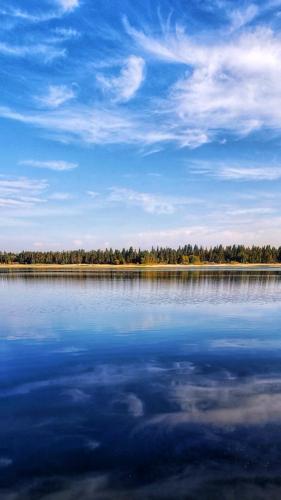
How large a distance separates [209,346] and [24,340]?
9.35m

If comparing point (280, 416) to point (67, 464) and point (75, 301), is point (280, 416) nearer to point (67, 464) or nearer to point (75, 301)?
A: point (67, 464)

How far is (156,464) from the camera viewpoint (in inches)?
267

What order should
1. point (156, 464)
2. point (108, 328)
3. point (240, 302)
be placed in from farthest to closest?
point (240, 302) → point (108, 328) → point (156, 464)

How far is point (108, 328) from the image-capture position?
1967 centimetres

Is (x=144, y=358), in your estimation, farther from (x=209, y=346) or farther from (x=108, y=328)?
(x=108, y=328)

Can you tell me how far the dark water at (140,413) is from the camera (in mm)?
6275

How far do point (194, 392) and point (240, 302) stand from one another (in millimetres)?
21363

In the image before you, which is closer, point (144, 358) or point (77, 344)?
point (144, 358)

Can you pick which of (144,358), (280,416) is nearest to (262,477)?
(280,416)

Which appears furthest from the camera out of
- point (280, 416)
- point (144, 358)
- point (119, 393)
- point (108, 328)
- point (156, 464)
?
point (108, 328)

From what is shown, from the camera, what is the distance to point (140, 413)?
8.98 m

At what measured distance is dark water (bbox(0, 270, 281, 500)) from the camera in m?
Result: 6.27

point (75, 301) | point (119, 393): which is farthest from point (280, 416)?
point (75, 301)

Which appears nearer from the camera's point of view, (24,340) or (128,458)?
(128,458)
